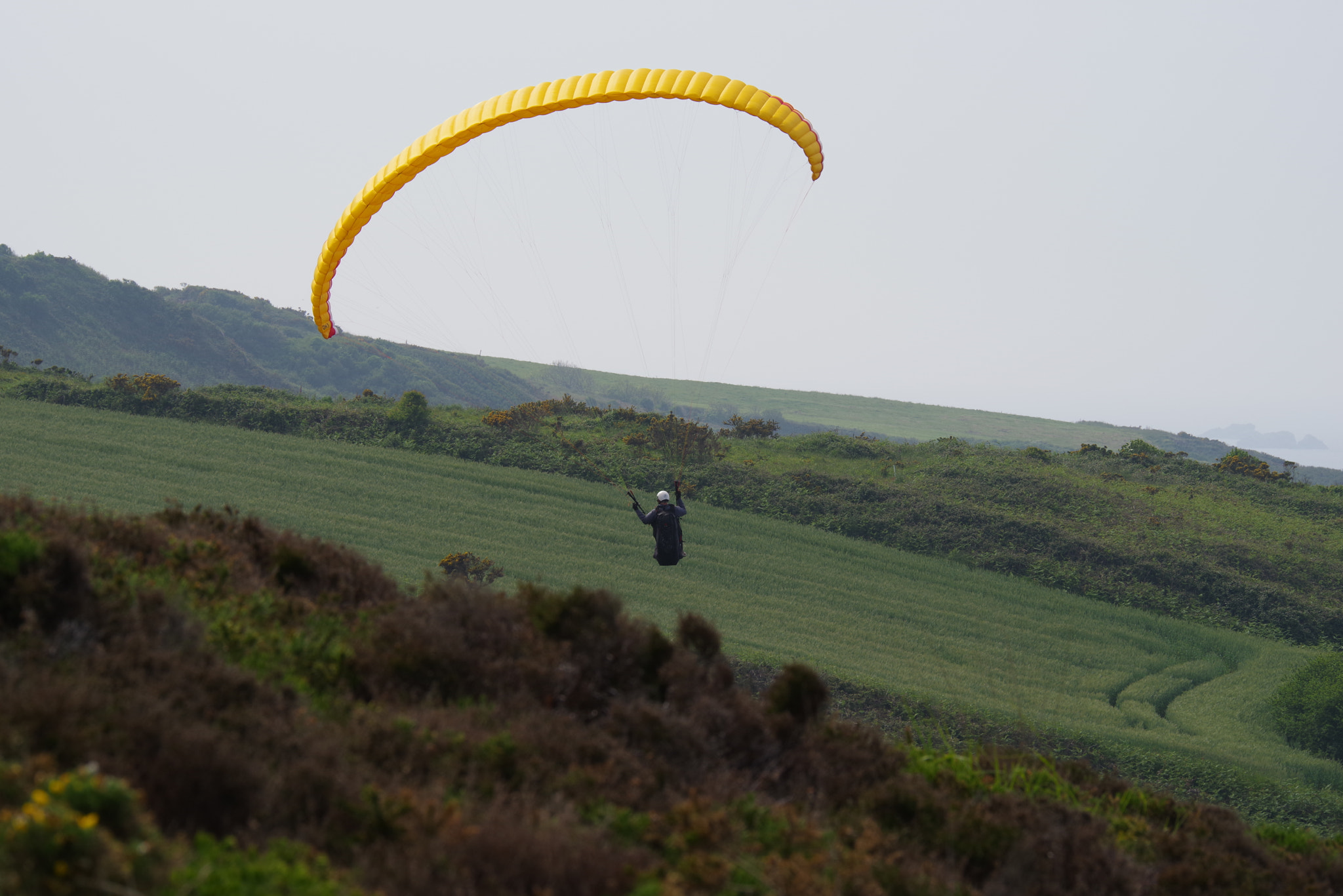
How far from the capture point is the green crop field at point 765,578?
17156 millimetres

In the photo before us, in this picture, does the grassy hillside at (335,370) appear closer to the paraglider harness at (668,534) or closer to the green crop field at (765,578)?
the green crop field at (765,578)

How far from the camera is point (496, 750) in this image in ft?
18.0

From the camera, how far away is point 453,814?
4.59 metres

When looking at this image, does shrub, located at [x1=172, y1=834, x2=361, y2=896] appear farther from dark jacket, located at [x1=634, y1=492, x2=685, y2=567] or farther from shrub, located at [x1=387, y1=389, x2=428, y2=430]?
shrub, located at [x1=387, y1=389, x2=428, y2=430]

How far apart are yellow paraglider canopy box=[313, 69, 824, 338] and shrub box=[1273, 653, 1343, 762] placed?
16153 millimetres

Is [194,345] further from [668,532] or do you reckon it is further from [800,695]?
[800,695]

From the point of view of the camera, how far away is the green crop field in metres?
17.2

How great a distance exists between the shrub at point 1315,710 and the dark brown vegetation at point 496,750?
11085 mm

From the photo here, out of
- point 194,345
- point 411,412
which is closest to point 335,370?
point 194,345

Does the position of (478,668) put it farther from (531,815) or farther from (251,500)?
(251,500)

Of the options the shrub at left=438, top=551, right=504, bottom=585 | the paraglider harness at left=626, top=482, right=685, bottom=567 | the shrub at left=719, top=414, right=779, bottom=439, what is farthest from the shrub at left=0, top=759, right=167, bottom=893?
the shrub at left=719, top=414, right=779, bottom=439

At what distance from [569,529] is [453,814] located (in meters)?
19.6

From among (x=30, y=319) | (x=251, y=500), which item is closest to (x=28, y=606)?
(x=251, y=500)

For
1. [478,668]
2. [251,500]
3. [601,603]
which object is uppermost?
[601,603]
